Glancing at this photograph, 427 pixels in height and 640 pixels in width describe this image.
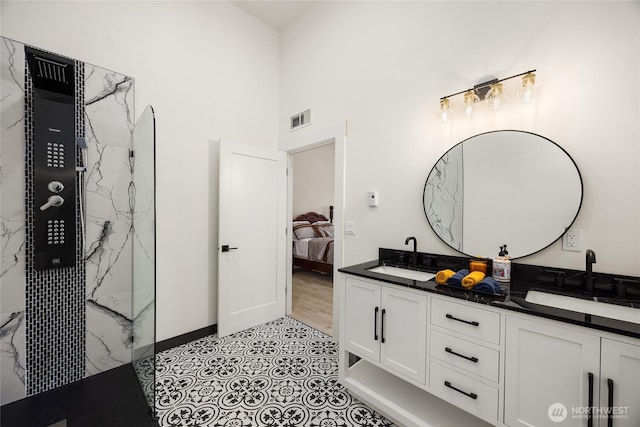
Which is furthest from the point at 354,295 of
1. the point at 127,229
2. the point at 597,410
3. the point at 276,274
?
the point at 127,229

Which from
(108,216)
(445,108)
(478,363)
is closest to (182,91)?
(108,216)

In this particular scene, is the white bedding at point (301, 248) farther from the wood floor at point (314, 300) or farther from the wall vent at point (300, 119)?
the wall vent at point (300, 119)

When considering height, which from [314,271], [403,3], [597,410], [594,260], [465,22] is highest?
[403,3]

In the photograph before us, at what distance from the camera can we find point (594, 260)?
1313 millimetres

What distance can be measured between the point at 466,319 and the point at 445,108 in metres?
1.44

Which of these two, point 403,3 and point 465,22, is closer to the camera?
point 465,22

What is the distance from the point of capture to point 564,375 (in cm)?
108

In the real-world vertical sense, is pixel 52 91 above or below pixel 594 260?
above

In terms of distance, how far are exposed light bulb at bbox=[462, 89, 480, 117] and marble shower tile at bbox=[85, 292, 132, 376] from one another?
9.86 ft

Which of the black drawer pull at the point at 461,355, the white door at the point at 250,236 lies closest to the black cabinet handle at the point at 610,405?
the black drawer pull at the point at 461,355

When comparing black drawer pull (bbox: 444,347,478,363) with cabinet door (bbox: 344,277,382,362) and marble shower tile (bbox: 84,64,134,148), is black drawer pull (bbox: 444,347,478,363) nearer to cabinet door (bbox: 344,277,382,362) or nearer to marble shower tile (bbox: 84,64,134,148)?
cabinet door (bbox: 344,277,382,362)

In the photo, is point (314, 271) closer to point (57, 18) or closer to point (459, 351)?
point (459, 351)

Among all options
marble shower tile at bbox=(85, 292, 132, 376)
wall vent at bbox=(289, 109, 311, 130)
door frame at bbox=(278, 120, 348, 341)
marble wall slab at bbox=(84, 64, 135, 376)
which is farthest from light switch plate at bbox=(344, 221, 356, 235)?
marble shower tile at bbox=(85, 292, 132, 376)

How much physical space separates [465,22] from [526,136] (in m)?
0.95
